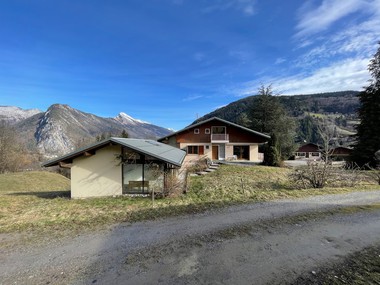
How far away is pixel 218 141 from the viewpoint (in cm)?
3284

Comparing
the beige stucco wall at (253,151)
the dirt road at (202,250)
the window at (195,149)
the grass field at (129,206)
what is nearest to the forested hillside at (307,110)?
the beige stucco wall at (253,151)

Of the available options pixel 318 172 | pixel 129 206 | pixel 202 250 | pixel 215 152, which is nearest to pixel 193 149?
pixel 215 152

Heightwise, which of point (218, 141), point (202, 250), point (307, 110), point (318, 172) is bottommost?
point (202, 250)

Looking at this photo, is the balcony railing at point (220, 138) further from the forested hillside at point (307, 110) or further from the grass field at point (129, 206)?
the forested hillside at point (307, 110)

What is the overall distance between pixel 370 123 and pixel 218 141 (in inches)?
739

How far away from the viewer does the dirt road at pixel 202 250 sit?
4.80m

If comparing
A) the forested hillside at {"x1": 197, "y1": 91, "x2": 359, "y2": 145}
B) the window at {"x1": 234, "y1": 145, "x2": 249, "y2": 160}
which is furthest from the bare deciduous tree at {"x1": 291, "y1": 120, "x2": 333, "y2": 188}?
the forested hillside at {"x1": 197, "y1": 91, "x2": 359, "y2": 145}

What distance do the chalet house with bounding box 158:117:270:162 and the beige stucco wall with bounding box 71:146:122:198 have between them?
19.9m

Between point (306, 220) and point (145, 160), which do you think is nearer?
point (306, 220)

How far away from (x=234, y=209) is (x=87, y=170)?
30.1 feet

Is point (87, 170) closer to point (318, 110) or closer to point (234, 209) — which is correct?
point (234, 209)

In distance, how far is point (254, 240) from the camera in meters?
6.52

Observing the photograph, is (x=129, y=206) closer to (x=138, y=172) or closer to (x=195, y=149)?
(x=138, y=172)

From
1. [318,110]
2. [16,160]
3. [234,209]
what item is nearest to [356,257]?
[234,209]
